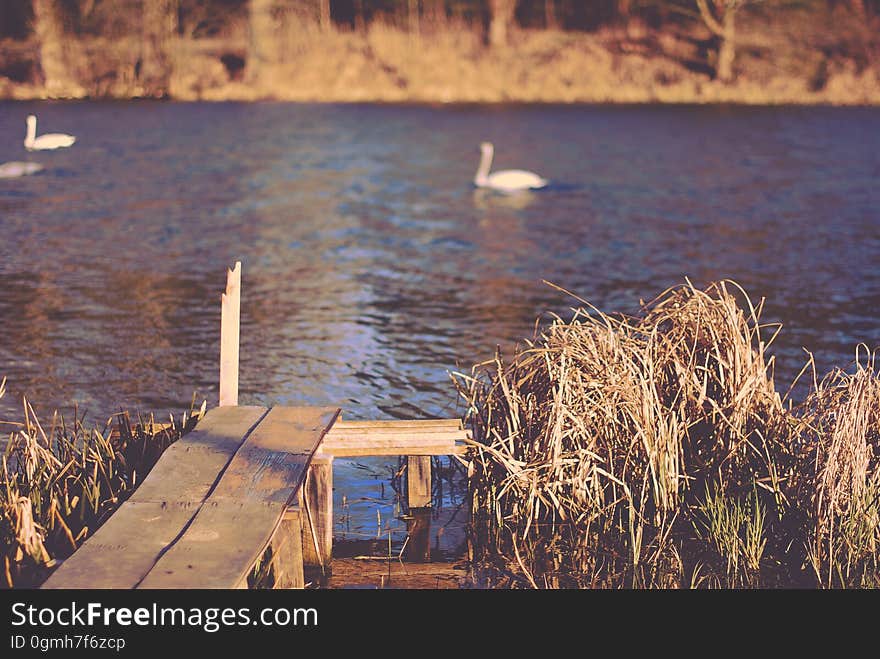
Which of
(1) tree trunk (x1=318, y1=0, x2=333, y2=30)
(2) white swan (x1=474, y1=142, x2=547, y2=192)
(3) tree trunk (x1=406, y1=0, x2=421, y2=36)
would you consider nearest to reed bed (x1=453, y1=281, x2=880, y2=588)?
(2) white swan (x1=474, y1=142, x2=547, y2=192)

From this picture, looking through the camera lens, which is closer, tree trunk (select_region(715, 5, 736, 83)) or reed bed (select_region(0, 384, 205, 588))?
reed bed (select_region(0, 384, 205, 588))

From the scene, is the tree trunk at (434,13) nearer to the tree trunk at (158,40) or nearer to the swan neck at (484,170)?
the tree trunk at (158,40)

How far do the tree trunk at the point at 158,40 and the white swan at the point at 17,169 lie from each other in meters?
20.8

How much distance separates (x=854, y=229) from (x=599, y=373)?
46.1ft

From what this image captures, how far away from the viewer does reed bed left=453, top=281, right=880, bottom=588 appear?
7023 millimetres

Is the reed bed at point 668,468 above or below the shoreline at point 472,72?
below

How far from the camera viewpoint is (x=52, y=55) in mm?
45125

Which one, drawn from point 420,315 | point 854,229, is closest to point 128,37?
point 854,229

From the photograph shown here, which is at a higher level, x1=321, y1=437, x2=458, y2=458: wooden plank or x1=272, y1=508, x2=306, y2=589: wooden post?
x1=321, y1=437, x2=458, y2=458: wooden plank

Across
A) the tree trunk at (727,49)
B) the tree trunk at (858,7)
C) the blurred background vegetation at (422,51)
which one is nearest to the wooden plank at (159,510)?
the blurred background vegetation at (422,51)

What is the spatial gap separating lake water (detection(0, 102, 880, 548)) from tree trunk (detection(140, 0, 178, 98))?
11.2m

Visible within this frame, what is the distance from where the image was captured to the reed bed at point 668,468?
7.02 meters

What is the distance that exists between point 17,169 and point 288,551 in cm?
1900

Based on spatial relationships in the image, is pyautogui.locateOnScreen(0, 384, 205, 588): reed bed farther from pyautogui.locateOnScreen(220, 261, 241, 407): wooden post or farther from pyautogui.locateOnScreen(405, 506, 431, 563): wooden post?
pyautogui.locateOnScreen(405, 506, 431, 563): wooden post
